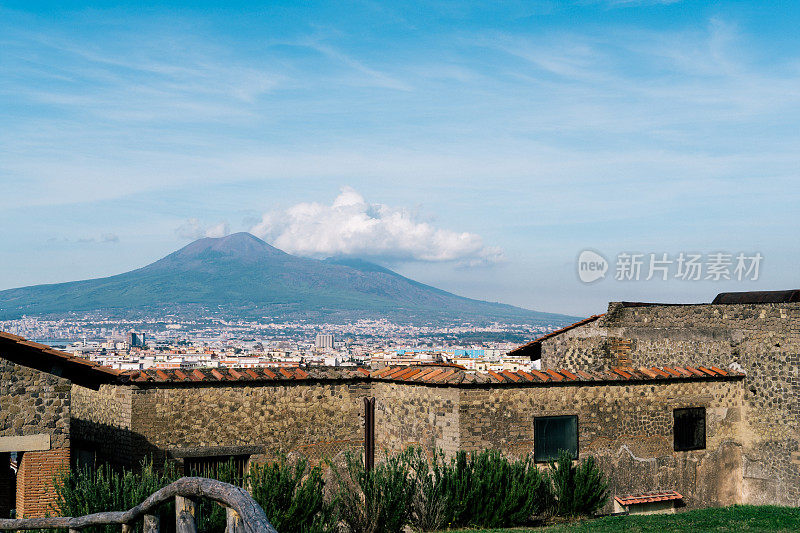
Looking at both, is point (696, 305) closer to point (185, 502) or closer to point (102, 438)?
point (102, 438)

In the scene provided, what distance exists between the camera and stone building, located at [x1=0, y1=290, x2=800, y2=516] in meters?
13.3

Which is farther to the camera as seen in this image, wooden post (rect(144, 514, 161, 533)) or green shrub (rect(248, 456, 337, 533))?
green shrub (rect(248, 456, 337, 533))

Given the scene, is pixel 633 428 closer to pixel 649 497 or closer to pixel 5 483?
pixel 649 497

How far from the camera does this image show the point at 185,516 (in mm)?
5320

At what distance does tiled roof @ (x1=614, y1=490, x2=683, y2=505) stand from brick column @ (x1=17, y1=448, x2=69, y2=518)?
9.01 metres

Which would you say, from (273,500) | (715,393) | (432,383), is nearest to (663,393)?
(715,393)

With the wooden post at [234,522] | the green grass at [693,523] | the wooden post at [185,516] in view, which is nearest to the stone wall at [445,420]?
the green grass at [693,523]

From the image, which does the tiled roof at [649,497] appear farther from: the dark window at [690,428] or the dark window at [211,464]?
the dark window at [211,464]

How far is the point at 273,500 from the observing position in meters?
10.9

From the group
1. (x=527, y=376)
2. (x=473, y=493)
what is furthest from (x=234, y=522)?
(x=527, y=376)

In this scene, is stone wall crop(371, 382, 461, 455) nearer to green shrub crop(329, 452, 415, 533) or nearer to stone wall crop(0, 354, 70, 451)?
green shrub crop(329, 452, 415, 533)

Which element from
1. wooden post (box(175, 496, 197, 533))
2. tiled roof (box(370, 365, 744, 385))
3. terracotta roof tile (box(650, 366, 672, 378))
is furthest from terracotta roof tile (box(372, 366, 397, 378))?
wooden post (box(175, 496, 197, 533))

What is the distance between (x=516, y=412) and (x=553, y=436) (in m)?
0.86

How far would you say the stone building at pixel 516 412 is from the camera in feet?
43.5
